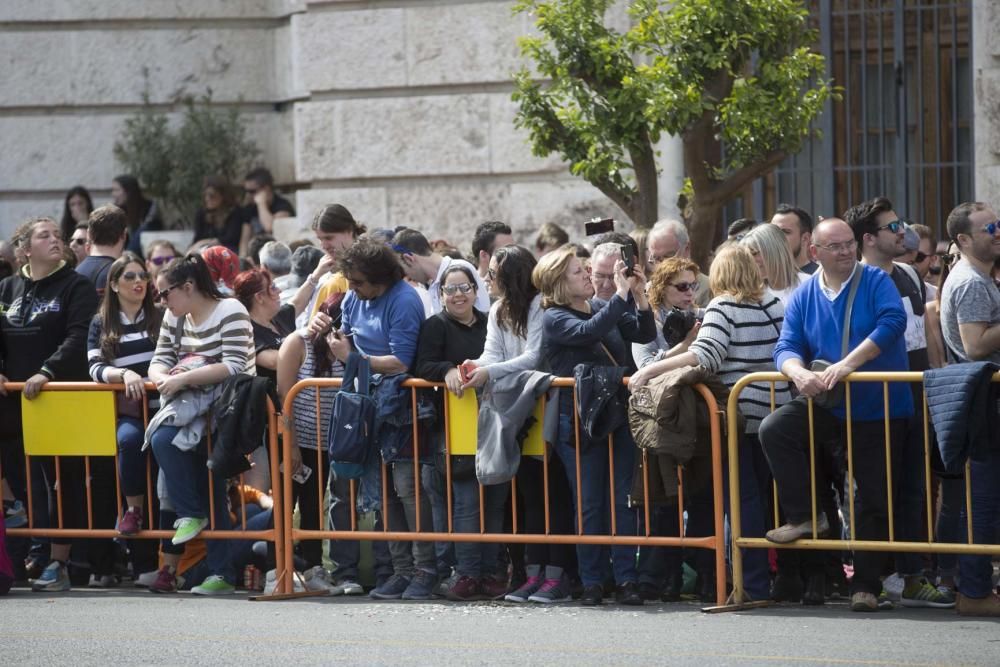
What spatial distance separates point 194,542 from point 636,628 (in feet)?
9.33

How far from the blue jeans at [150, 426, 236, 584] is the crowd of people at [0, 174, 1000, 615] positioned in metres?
0.01

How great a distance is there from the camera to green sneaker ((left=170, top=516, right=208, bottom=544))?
29.4ft

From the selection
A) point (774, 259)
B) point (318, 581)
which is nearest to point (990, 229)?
point (774, 259)

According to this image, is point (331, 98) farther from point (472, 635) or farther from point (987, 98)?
point (472, 635)

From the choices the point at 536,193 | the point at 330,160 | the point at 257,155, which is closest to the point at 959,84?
the point at 536,193

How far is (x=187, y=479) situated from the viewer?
902cm

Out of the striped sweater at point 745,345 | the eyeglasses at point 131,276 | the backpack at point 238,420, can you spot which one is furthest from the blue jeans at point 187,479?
the striped sweater at point 745,345

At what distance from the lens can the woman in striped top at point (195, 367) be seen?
8.99 m

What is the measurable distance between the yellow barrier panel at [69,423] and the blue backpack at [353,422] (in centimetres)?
144

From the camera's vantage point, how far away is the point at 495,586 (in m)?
8.75

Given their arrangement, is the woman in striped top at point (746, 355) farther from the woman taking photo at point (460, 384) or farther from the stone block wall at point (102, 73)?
the stone block wall at point (102, 73)

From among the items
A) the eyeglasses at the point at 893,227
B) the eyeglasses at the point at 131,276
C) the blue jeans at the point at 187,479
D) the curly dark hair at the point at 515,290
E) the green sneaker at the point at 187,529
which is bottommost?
the green sneaker at the point at 187,529

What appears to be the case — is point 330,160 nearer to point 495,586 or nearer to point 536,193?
point 536,193

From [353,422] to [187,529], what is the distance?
1.18m
